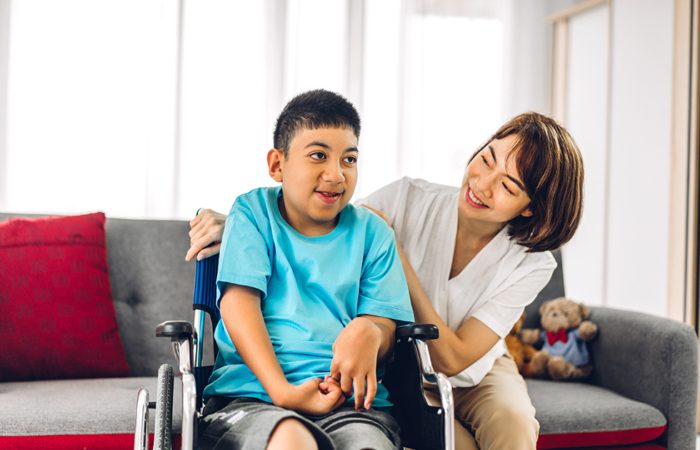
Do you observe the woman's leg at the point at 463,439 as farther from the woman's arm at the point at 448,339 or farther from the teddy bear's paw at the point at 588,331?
the teddy bear's paw at the point at 588,331

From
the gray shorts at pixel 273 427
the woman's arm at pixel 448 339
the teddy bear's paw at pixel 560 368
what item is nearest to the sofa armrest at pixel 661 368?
the teddy bear's paw at pixel 560 368

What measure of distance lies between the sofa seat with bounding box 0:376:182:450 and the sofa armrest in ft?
4.06

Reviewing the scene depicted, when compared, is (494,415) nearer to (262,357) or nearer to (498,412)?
(498,412)

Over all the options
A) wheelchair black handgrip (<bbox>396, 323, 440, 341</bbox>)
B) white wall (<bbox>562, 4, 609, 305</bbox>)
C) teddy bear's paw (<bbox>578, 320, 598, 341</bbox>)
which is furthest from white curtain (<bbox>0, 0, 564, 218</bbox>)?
wheelchair black handgrip (<bbox>396, 323, 440, 341</bbox>)

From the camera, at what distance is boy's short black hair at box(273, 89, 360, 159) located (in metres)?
1.01

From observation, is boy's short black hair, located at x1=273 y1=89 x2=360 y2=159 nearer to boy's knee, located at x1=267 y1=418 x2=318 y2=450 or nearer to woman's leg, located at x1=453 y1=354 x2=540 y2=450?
boy's knee, located at x1=267 y1=418 x2=318 y2=450

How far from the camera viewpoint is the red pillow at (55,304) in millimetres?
1411

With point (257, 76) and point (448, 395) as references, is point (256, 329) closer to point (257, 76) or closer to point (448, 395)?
point (448, 395)

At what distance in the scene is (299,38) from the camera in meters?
3.09

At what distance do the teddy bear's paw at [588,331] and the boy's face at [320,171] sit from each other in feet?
3.55

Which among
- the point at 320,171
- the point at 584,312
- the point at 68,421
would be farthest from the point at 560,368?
the point at 68,421

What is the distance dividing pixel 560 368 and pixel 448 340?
2.45 ft

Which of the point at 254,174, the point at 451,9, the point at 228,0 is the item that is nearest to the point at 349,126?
the point at 254,174

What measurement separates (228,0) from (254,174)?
0.97 m
